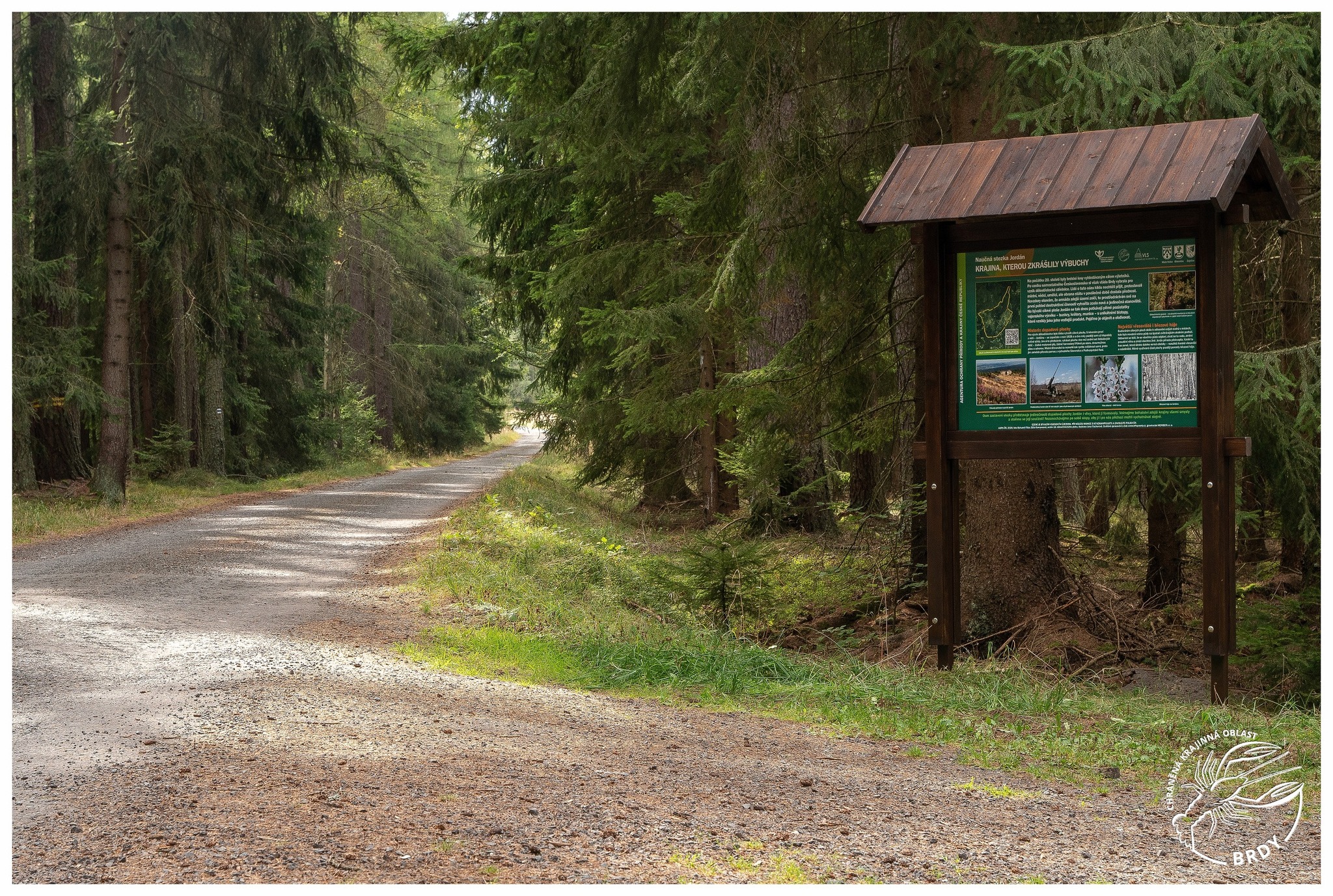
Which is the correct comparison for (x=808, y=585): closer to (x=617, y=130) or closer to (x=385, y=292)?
(x=617, y=130)

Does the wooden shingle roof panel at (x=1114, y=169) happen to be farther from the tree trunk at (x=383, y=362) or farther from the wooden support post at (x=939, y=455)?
the tree trunk at (x=383, y=362)

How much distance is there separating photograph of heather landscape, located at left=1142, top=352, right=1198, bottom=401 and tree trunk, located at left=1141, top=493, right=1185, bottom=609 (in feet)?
13.6

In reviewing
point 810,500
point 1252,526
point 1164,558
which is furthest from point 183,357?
point 1252,526

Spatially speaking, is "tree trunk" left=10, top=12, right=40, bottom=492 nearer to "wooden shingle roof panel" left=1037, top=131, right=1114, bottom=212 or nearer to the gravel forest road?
the gravel forest road

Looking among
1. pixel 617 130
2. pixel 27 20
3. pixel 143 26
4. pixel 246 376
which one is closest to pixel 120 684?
pixel 617 130

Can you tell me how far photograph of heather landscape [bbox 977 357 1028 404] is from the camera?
22.7ft

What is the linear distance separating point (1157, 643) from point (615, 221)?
959 centimetres

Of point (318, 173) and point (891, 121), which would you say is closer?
point (891, 121)

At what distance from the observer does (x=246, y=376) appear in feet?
92.7

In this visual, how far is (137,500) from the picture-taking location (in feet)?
66.0

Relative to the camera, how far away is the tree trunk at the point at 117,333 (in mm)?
19812

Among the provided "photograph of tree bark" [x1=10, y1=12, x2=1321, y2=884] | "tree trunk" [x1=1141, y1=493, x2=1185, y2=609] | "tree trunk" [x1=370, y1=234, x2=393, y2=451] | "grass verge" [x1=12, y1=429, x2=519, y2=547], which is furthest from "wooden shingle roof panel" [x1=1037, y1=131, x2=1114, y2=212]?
"tree trunk" [x1=370, y1=234, x2=393, y2=451]

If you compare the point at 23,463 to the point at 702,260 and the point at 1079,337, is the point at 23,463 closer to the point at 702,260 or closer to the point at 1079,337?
the point at 702,260

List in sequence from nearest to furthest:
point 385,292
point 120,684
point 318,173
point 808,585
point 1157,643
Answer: point 120,684
point 1157,643
point 808,585
point 318,173
point 385,292
